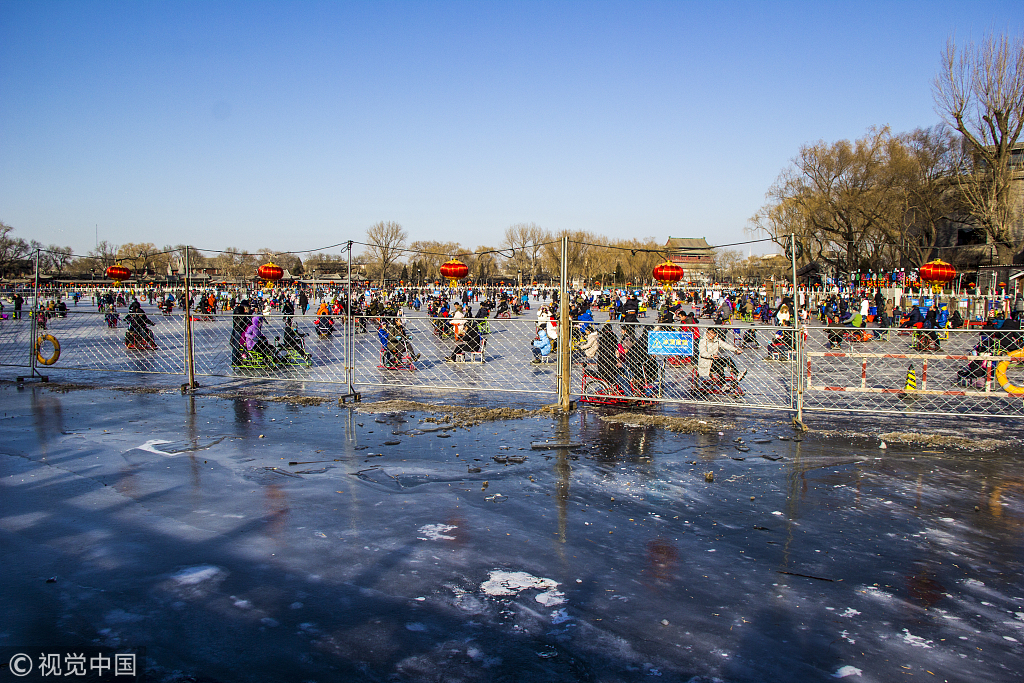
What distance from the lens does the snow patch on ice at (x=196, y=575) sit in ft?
12.7

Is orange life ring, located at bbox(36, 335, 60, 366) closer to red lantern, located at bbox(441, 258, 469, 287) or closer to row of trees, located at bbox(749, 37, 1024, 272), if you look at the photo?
red lantern, located at bbox(441, 258, 469, 287)

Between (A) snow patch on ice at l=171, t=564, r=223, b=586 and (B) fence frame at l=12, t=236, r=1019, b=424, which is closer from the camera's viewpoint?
(A) snow patch on ice at l=171, t=564, r=223, b=586

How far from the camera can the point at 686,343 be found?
11102 millimetres

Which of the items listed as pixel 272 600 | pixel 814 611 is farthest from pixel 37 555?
pixel 814 611

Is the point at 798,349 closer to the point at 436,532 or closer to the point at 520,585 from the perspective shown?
the point at 436,532

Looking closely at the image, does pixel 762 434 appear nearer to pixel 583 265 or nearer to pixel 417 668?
pixel 417 668

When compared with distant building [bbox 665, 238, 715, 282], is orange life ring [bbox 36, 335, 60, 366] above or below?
below

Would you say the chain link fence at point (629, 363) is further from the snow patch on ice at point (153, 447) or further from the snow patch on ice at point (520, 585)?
the snow patch on ice at point (520, 585)

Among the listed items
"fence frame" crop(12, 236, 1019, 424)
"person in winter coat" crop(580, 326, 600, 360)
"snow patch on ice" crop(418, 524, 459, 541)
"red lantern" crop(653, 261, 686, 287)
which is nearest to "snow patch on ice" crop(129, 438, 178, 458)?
"fence frame" crop(12, 236, 1019, 424)

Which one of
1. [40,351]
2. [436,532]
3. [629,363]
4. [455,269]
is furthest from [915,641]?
[455,269]

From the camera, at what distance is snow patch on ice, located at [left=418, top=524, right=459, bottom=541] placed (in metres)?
4.58
